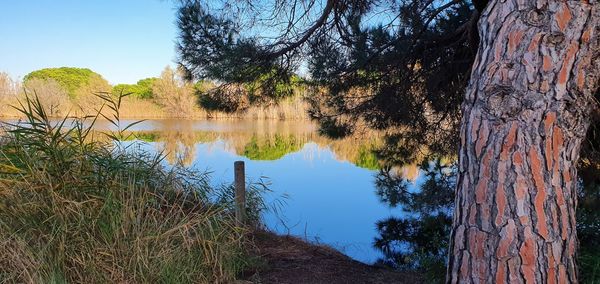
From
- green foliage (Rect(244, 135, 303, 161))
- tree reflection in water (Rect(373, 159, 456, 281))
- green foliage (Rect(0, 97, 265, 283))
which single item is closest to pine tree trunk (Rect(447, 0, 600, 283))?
green foliage (Rect(0, 97, 265, 283))

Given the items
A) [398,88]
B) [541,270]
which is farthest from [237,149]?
[541,270]

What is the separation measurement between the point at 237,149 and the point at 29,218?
11194 mm

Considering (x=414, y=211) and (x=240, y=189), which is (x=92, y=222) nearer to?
(x=240, y=189)

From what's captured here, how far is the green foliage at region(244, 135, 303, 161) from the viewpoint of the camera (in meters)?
14.3

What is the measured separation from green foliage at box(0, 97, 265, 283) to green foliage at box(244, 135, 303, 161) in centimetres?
973

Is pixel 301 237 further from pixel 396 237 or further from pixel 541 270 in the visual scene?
pixel 541 270

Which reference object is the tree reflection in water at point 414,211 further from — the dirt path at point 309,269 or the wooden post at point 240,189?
the wooden post at point 240,189

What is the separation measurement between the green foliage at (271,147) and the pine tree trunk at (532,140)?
12037mm

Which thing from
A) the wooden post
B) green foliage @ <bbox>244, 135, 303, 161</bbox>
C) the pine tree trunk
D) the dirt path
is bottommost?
the dirt path

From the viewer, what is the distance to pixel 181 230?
11.5ft

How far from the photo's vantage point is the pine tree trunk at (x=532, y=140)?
169 centimetres

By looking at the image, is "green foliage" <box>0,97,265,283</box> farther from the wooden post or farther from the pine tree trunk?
the pine tree trunk

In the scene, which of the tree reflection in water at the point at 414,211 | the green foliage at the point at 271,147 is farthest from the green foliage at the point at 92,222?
the green foliage at the point at 271,147

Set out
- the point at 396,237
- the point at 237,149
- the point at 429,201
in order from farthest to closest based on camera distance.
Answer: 1. the point at 237,149
2. the point at 396,237
3. the point at 429,201
